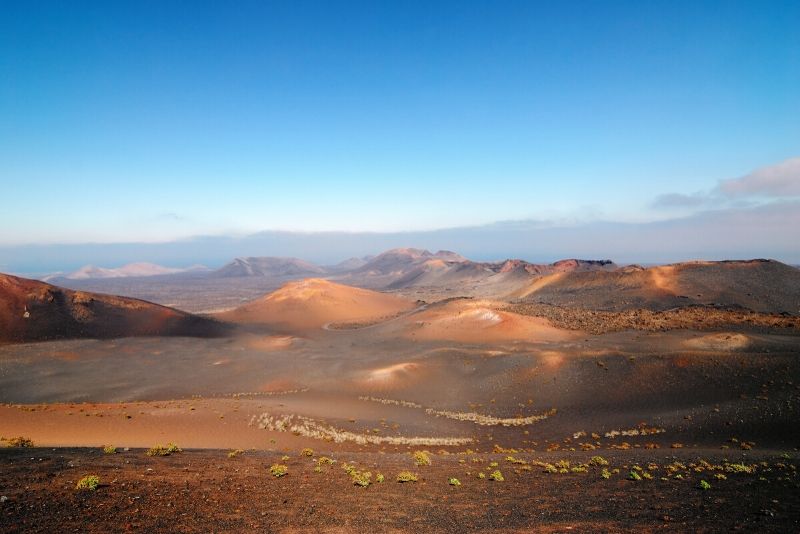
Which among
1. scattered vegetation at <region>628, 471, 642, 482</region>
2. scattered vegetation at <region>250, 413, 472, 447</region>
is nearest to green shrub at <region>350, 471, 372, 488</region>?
scattered vegetation at <region>250, 413, 472, 447</region>

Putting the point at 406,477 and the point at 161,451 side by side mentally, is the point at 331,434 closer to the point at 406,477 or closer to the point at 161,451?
the point at 161,451

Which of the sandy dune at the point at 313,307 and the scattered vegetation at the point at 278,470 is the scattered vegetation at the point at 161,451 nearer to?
the scattered vegetation at the point at 278,470

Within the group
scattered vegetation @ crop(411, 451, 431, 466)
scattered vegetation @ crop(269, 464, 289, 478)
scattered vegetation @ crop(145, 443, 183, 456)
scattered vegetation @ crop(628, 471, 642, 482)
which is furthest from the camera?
scattered vegetation @ crop(411, 451, 431, 466)

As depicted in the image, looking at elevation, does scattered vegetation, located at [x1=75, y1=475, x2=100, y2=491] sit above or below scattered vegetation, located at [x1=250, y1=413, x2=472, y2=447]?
above

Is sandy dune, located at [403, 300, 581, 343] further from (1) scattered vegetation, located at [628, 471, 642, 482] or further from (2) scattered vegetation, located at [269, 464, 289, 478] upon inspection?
(2) scattered vegetation, located at [269, 464, 289, 478]

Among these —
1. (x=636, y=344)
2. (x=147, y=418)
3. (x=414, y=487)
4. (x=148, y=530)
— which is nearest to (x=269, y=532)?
(x=148, y=530)

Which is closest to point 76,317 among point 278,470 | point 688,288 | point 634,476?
point 278,470

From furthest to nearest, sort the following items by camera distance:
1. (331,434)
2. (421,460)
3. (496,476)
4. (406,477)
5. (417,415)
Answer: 1. (417,415)
2. (331,434)
3. (421,460)
4. (496,476)
5. (406,477)

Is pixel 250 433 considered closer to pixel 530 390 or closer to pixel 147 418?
pixel 147 418

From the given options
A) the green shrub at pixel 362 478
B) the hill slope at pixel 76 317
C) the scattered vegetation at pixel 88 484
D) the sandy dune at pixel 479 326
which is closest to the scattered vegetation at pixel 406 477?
the green shrub at pixel 362 478
